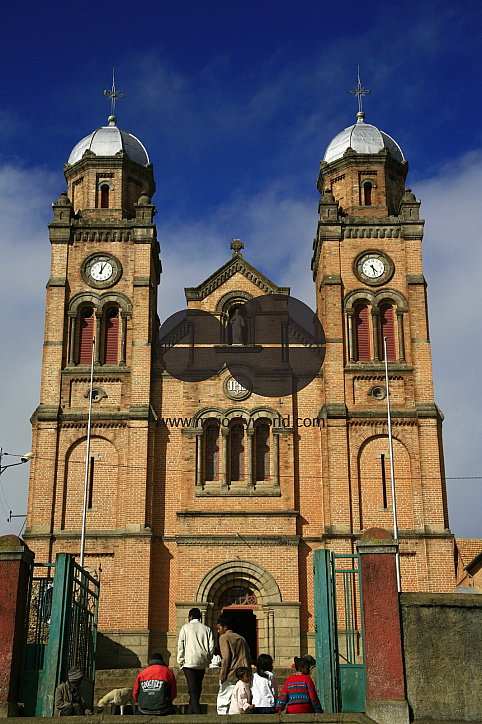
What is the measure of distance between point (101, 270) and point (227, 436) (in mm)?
8045

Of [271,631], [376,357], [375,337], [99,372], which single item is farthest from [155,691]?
[375,337]

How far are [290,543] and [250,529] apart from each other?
142 cm

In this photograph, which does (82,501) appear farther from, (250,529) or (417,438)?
(417,438)

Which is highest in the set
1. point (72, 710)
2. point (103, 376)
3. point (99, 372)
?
point (99, 372)

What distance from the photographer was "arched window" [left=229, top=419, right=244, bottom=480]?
30.5 meters

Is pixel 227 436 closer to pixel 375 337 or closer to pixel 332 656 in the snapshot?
pixel 375 337

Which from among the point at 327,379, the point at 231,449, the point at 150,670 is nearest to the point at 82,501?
the point at 231,449

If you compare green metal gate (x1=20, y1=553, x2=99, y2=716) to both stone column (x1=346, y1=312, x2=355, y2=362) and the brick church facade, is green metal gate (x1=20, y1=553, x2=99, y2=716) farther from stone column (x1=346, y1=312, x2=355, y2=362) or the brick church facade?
stone column (x1=346, y1=312, x2=355, y2=362)

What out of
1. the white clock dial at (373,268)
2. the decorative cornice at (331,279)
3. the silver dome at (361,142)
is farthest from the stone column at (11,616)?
the silver dome at (361,142)

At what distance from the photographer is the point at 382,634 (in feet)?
41.9

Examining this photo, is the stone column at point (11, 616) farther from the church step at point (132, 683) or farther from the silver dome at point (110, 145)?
the silver dome at point (110, 145)

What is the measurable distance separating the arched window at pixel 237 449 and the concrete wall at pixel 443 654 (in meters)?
17.7

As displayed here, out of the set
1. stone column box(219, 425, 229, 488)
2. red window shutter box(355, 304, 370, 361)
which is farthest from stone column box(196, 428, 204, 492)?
red window shutter box(355, 304, 370, 361)

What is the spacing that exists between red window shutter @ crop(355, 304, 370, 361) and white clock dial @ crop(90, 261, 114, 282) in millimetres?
9439
